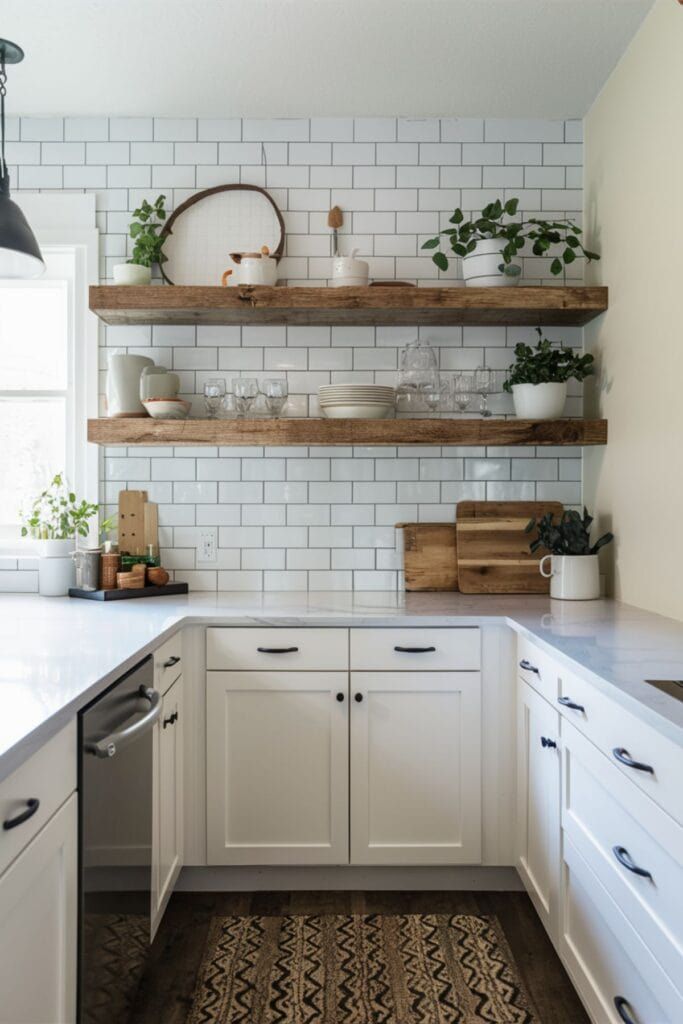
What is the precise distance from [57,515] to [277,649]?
46.6 inches

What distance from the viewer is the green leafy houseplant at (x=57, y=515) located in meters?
3.14

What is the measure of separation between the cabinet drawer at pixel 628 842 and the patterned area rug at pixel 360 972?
545 mm

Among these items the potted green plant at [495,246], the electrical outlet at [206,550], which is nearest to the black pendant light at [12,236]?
the electrical outlet at [206,550]

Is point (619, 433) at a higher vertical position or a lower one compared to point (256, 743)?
higher

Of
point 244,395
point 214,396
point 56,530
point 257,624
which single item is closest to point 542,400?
point 244,395

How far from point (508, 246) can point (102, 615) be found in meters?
1.88

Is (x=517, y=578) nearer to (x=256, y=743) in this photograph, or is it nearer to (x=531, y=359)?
(x=531, y=359)

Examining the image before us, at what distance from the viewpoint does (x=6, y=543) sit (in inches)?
129

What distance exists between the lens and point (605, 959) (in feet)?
5.60

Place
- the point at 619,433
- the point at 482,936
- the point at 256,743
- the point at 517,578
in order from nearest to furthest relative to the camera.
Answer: the point at 482,936 → the point at 256,743 → the point at 619,433 → the point at 517,578

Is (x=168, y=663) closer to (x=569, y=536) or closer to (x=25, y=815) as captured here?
(x=25, y=815)

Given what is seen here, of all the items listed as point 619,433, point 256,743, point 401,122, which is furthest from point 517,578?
point 401,122

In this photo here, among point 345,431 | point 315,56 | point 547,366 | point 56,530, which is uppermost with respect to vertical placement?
point 315,56

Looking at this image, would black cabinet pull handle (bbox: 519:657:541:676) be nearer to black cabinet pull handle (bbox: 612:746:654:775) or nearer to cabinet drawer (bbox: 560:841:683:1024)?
cabinet drawer (bbox: 560:841:683:1024)
